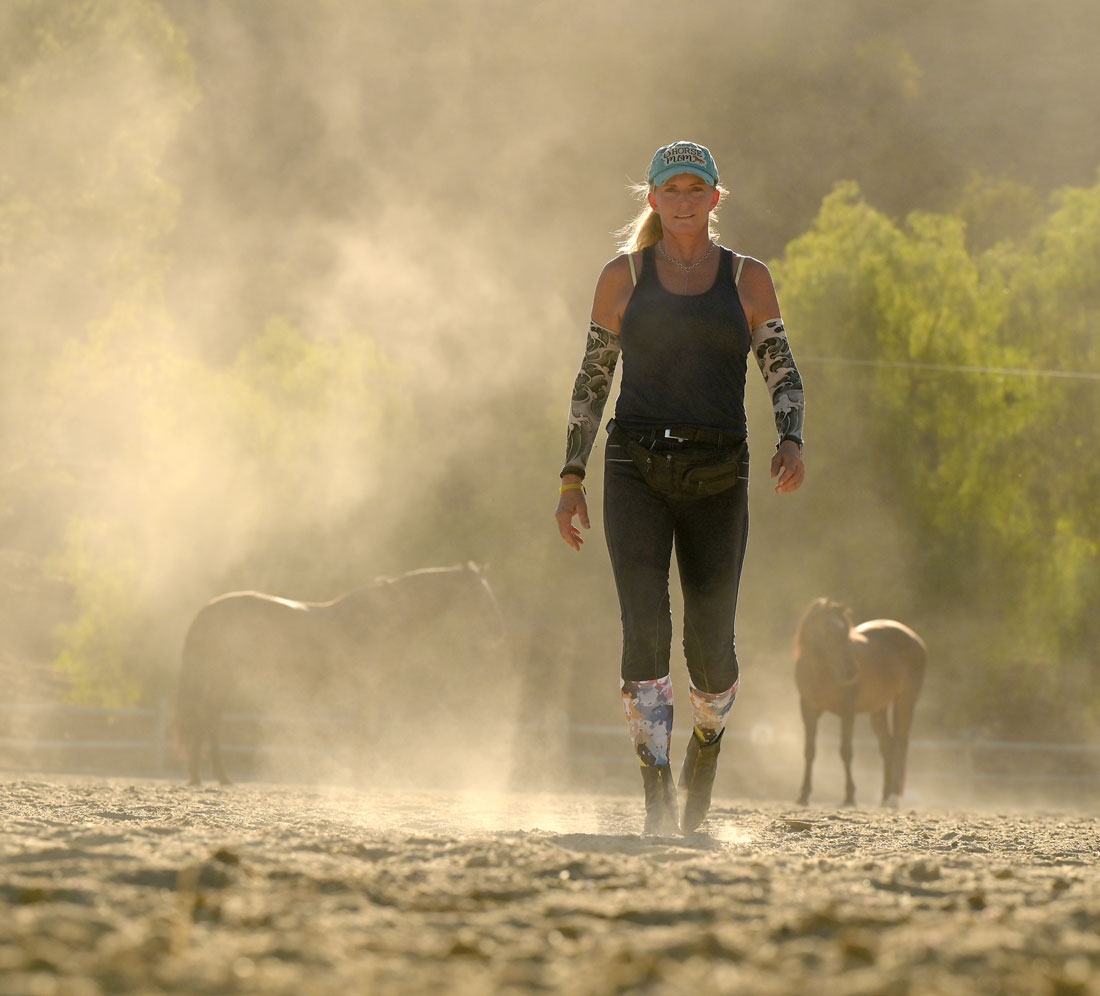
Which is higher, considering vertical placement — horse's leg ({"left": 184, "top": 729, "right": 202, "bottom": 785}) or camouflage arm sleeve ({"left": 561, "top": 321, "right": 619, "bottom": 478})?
camouflage arm sleeve ({"left": 561, "top": 321, "right": 619, "bottom": 478})

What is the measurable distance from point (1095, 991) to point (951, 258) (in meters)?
20.8

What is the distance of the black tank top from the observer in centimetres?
430

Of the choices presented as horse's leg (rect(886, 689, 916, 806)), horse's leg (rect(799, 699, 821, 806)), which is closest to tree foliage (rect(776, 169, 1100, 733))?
horse's leg (rect(886, 689, 916, 806))

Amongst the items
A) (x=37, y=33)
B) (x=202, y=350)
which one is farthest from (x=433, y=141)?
(x=37, y=33)

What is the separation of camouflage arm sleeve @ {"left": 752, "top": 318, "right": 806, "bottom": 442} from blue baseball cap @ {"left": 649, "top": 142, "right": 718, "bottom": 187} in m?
0.50

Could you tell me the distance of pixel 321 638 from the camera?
1203cm

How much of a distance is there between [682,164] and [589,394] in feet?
2.60

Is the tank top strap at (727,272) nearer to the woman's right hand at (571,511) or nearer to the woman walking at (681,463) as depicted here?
the woman walking at (681,463)

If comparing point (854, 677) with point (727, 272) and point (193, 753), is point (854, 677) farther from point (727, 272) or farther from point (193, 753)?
point (727, 272)

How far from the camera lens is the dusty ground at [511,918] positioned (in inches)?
72.3

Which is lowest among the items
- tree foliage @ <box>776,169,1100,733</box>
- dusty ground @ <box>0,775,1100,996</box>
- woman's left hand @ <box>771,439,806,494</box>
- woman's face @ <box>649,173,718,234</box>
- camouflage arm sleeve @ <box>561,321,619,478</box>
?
dusty ground @ <box>0,775,1100,996</box>

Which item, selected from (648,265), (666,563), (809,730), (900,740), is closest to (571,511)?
(666,563)

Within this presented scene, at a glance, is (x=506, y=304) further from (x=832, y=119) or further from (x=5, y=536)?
(x=832, y=119)

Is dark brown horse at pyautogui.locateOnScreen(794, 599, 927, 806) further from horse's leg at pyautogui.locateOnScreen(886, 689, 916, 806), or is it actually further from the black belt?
the black belt
